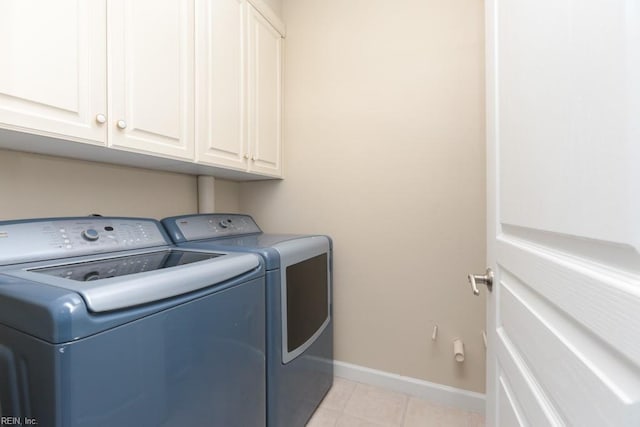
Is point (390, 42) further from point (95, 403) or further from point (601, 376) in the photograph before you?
point (95, 403)

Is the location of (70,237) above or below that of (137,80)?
below

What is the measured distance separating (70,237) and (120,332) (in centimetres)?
60

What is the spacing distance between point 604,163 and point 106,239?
1406mm

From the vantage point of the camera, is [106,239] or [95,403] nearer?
[95,403]

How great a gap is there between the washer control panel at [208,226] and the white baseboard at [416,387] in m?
1.11

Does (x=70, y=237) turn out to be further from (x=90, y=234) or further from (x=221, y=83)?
(x=221, y=83)

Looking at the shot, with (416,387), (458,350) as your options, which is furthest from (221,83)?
(416,387)

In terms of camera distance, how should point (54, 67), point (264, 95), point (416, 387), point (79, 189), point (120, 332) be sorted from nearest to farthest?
1. point (120, 332)
2. point (54, 67)
3. point (79, 189)
4. point (416, 387)
5. point (264, 95)

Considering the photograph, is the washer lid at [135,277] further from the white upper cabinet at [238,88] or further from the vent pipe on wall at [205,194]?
the vent pipe on wall at [205,194]

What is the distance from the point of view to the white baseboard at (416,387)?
1549mm

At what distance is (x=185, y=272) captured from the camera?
2.53ft

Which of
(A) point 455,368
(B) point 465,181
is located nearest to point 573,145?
(B) point 465,181

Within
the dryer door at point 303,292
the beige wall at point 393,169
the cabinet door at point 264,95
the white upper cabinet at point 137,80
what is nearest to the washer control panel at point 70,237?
the white upper cabinet at point 137,80

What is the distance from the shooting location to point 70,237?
975mm
